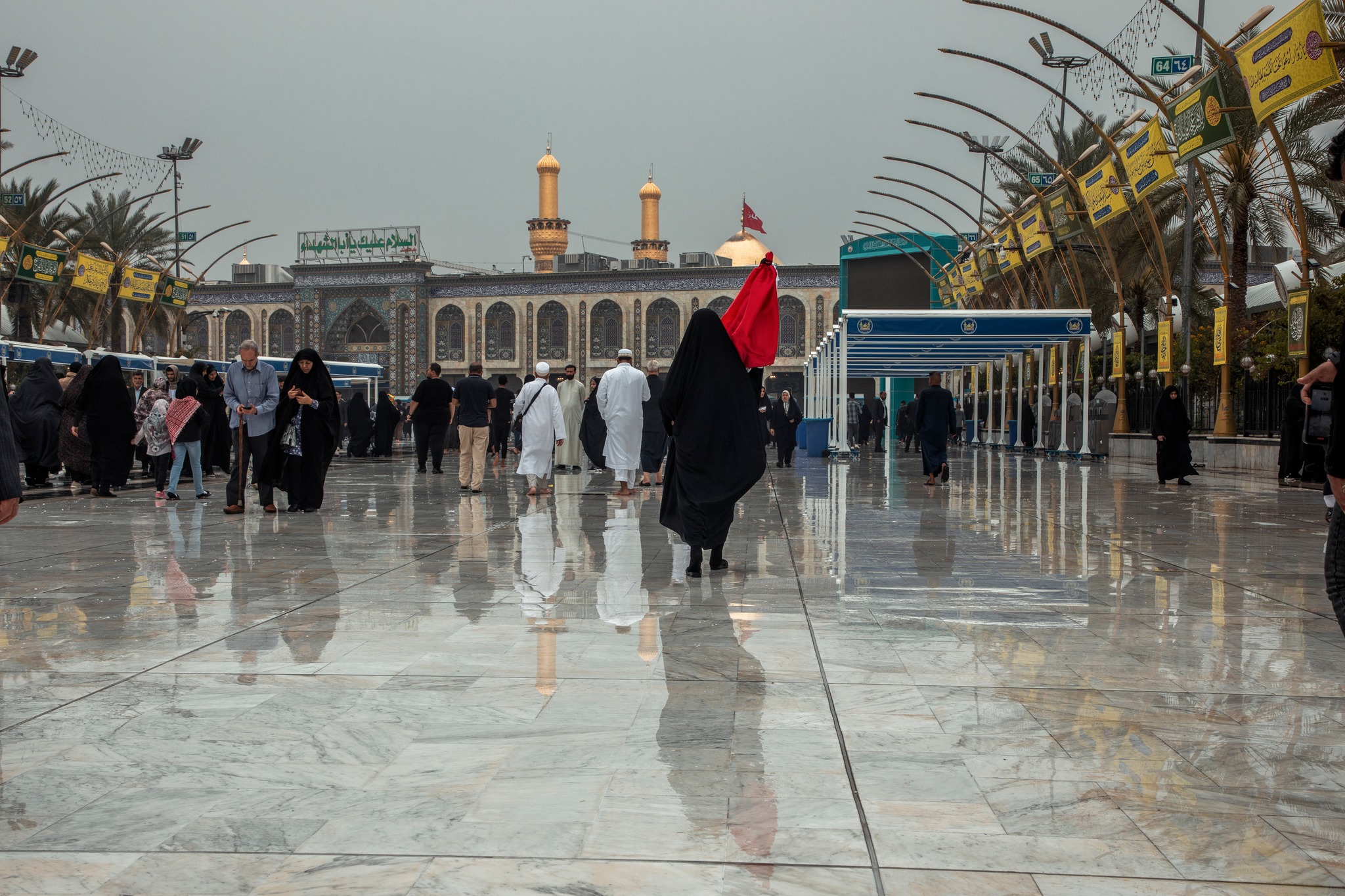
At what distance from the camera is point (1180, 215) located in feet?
91.2

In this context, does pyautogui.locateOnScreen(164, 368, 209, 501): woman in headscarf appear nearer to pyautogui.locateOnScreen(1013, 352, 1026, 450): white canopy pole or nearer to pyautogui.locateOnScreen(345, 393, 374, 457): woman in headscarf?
pyautogui.locateOnScreen(345, 393, 374, 457): woman in headscarf

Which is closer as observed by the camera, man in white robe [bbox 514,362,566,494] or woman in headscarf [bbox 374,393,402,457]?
man in white robe [bbox 514,362,566,494]

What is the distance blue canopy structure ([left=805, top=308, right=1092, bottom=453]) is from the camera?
70.2 feet

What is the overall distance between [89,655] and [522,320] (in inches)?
2253

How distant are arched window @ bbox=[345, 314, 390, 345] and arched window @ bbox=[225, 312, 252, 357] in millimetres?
5676

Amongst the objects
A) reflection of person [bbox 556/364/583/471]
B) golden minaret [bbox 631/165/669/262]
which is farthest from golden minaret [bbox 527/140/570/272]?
reflection of person [bbox 556/364/583/471]

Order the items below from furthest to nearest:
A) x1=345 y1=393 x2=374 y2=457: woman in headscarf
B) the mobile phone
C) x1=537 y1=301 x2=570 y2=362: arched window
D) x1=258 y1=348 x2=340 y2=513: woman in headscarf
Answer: x1=537 y1=301 x2=570 y2=362: arched window, x1=345 y1=393 x2=374 y2=457: woman in headscarf, x1=258 y1=348 x2=340 y2=513: woman in headscarf, the mobile phone

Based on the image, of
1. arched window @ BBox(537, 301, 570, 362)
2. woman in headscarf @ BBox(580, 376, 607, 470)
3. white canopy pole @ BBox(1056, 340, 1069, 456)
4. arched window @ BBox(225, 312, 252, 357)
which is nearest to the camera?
woman in headscarf @ BBox(580, 376, 607, 470)

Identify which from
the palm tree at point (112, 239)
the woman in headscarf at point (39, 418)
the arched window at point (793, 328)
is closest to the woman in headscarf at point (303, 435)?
the woman in headscarf at point (39, 418)

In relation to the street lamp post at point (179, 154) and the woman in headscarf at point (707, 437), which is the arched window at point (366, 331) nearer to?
the street lamp post at point (179, 154)

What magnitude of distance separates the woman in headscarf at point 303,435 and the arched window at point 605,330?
4898cm

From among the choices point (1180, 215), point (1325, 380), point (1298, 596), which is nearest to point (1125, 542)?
point (1298, 596)

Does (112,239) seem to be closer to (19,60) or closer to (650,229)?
(19,60)

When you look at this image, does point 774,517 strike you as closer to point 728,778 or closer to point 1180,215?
point 728,778
